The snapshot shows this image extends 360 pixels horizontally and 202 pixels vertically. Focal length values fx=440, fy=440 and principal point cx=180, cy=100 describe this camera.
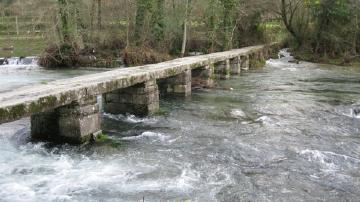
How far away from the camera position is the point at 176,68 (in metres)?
14.4

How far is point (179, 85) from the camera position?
15.5 m

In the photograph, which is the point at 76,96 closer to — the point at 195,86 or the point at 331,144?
the point at 331,144

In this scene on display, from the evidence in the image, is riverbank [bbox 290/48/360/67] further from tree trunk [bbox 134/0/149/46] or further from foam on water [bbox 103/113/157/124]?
foam on water [bbox 103/113/157/124]

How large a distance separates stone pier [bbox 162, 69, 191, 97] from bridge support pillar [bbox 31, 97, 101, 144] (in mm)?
6257

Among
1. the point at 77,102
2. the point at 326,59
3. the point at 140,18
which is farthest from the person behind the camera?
the point at 326,59

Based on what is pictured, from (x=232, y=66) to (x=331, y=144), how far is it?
1424 cm

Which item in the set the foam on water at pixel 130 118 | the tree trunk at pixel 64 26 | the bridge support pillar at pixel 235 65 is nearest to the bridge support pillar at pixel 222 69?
the bridge support pillar at pixel 235 65

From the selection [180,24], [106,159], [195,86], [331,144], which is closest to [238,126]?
[331,144]

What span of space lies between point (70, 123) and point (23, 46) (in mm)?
27492

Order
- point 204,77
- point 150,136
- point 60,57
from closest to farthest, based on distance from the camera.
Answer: point 150,136
point 204,77
point 60,57

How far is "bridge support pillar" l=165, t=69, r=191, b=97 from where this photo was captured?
1544 centimetres

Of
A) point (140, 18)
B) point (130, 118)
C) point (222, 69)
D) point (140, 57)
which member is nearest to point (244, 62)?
point (222, 69)

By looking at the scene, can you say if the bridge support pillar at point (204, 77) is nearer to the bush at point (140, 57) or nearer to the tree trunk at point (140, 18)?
the bush at point (140, 57)

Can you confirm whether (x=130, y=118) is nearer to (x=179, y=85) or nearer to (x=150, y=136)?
(x=150, y=136)
